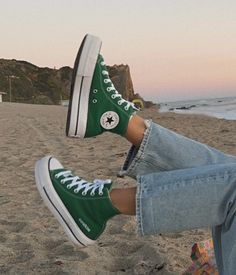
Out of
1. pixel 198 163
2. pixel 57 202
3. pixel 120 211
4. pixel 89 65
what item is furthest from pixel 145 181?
pixel 89 65

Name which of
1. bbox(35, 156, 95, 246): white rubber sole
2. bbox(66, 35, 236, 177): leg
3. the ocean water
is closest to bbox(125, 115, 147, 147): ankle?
bbox(66, 35, 236, 177): leg

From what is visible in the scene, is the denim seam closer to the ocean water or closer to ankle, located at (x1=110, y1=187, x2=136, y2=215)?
ankle, located at (x1=110, y1=187, x2=136, y2=215)

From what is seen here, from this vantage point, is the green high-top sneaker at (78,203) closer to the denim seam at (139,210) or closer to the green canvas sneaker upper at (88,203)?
the green canvas sneaker upper at (88,203)

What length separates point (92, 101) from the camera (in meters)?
2.02

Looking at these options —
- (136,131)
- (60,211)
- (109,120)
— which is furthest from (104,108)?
(60,211)

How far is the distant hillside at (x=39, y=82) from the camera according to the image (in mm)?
57156

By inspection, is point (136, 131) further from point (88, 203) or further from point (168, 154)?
point (88, 203)

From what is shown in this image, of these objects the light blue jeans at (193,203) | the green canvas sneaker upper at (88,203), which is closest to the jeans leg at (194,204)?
the light blue jeans at (193,203)

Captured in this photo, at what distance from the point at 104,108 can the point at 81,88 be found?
0.14 metres

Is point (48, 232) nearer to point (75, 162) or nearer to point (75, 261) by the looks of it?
point (75, 261)

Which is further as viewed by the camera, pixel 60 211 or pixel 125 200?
pixel 60 211

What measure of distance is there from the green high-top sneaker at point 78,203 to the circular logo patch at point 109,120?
0.25 metres

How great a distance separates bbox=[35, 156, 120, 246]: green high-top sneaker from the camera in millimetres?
1732

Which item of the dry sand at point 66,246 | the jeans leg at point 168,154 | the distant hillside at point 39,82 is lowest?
the distant hillside at point 39,82
